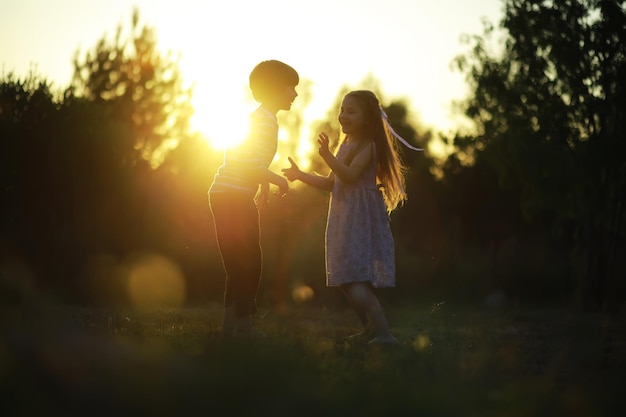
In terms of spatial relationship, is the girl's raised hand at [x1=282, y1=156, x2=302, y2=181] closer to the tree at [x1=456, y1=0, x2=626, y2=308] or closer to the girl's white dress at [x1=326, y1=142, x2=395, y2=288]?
the girl's white dress at [x1=326, y1=142, x2=395, y2=288]

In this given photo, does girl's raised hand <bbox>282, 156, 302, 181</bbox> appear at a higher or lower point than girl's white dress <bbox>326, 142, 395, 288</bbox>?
higher

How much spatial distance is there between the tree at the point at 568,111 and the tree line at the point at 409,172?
1.2 inches

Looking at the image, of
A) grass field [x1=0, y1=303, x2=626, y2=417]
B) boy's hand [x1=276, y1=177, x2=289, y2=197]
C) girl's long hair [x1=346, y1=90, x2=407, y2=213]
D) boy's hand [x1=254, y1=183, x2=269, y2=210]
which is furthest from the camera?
girl's long hair [x1=346, y1=90, x2=407, y2=213]

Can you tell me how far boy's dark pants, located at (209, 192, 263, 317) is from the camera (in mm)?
6973

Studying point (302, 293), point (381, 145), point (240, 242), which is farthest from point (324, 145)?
point (302, 293)

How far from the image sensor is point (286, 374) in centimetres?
478

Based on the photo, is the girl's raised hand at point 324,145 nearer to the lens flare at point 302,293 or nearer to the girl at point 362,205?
the girl at point 362,205

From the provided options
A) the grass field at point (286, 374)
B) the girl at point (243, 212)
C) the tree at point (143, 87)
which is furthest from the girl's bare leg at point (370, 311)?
the tree at point (143, 87)

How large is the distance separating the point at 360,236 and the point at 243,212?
116 cm

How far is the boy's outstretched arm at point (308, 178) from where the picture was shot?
7.42m

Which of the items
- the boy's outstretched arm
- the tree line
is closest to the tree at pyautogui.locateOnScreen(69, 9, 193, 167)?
the tree line

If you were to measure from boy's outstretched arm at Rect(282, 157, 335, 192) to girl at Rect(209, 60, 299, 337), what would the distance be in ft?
1.04

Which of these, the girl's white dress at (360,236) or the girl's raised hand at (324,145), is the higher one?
the girl's raised hand at (324,145)

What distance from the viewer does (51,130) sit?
15.9 m
